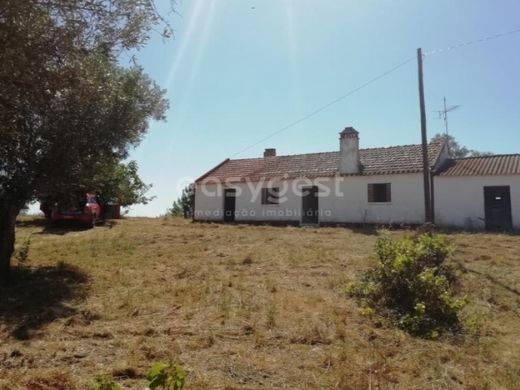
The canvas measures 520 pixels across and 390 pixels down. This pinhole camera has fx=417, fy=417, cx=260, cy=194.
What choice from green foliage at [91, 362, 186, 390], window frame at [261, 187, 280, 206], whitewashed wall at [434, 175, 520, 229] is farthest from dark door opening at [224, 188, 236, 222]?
green foliage at [91, 362, 186, 390]

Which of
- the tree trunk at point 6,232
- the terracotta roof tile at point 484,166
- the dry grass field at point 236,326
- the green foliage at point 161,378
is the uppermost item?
the terracotta roof tile at point 484,166

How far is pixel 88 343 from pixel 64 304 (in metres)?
2.22

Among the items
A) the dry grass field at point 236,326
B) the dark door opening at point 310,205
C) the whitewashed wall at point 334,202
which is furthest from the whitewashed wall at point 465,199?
the dry grass field at point 236,326

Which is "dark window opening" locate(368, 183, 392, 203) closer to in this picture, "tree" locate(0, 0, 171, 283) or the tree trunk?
"tree" locate(0, 0, 171, 283)

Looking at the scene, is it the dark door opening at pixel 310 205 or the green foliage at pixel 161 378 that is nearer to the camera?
the green foliage at pixel 161 378

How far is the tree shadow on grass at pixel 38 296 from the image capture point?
654cm

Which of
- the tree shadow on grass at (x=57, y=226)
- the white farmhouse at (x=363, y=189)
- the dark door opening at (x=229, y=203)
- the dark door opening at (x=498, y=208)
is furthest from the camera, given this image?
the dark door opening at (x=229, y=203)

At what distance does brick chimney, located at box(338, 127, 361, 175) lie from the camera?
72.7 ft

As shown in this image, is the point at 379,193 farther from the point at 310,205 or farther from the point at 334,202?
the point at 310,205

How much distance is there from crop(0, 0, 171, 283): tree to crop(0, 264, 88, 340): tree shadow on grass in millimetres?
689

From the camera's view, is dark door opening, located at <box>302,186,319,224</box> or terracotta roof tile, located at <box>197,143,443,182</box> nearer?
terracotta roof tile, located at <box>197,143,443,182</box>

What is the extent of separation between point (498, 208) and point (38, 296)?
18.8 m

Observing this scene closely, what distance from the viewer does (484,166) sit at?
2012 cm

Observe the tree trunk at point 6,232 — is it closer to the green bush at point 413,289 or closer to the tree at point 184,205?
the green bush at point 413,289
